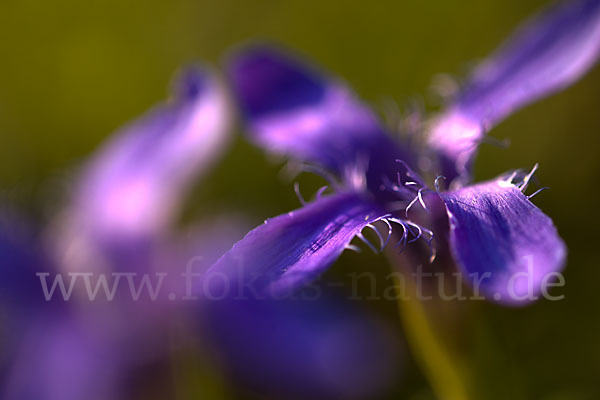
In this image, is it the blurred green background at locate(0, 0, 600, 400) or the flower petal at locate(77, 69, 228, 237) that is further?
the blurred green background at locate(0, 0, 600, 400)

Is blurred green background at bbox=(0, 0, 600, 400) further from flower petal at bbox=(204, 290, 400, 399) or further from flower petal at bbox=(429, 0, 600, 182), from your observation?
flower petal at bbox=(429, 0, 600, 182)

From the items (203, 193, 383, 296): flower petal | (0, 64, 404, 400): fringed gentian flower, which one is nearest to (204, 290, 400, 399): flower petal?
(0, 64, 404, 400): fringed gentian flower

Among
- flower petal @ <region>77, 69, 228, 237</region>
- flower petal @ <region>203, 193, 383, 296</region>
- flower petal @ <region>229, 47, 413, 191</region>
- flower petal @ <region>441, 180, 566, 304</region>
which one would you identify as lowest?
flower petal @ <region>441, 180, 566, 304</region>

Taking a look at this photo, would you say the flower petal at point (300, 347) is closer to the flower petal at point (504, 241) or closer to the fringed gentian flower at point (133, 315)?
the fringed gentian flower at point (133, 315)

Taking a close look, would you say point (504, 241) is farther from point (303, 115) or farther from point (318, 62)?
point (318, 62)

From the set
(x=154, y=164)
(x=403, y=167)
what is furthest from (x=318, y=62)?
(x=403, y=167)

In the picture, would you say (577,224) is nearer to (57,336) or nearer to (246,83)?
(246,83)

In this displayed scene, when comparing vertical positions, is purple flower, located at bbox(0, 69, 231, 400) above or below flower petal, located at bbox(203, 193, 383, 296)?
above
